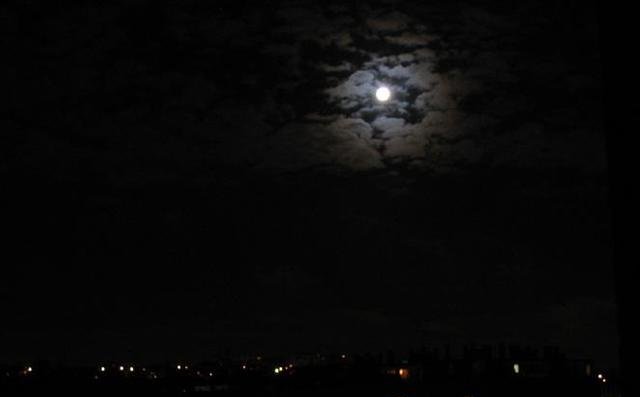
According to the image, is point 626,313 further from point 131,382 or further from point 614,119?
point 131,382

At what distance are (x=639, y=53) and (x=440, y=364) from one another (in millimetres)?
55247

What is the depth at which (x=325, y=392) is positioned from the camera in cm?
4378

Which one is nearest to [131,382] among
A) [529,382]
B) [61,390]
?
[61,390]

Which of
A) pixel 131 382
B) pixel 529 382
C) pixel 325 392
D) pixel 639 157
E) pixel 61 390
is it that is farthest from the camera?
pixel 131 382

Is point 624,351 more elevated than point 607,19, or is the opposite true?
point 607,19

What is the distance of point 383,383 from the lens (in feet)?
160

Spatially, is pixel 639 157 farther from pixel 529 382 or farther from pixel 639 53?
pixel 529 382

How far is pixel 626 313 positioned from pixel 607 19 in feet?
3.23

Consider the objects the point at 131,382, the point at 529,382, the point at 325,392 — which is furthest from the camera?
the point at 131,382

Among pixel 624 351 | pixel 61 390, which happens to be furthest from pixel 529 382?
pixel 624 351

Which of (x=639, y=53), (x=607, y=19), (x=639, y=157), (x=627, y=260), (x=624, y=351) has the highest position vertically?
(x=607, y=19)

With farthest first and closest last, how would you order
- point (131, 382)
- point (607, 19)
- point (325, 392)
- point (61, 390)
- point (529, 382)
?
point (131, 382)
point (61, 390)
point (325, 392)
point (529, 382)
point (607, 19)

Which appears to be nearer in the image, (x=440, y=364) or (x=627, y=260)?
(x=627, y=260)

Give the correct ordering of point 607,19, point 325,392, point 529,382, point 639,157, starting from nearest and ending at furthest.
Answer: point 639,157 < point 607,19 < point 529,382 < point 325,392
